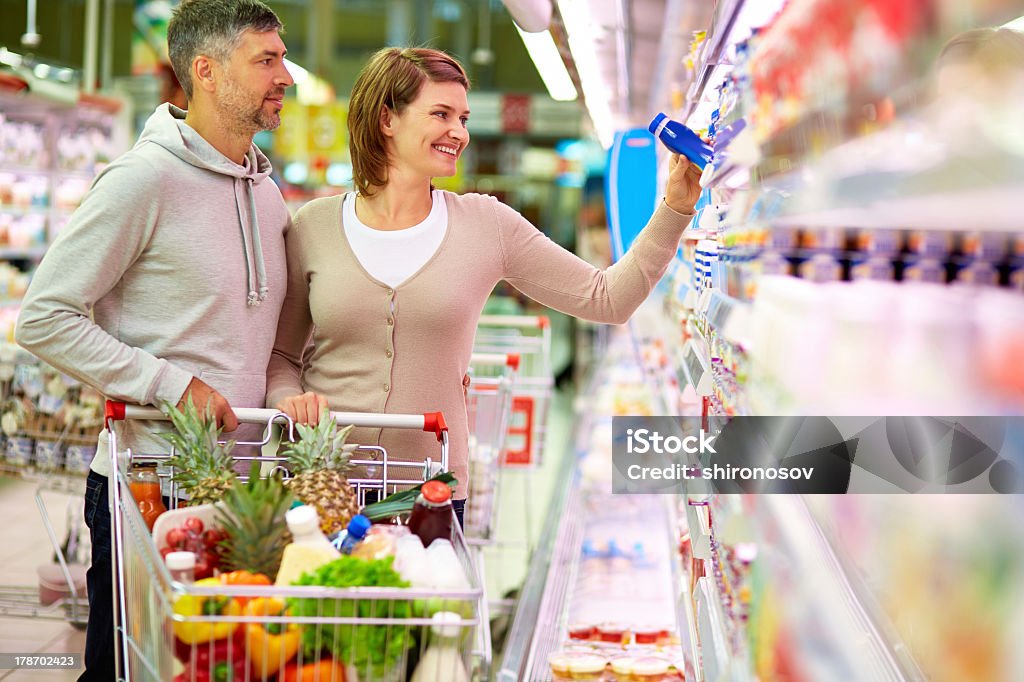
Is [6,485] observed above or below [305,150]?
below

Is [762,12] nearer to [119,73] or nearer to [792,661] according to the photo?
[792,661]

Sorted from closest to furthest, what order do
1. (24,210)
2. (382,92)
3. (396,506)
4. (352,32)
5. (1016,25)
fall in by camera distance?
(1016,25) → (396,506) → (382,92) → (24,210) → (352,32)

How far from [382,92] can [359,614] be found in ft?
4.33

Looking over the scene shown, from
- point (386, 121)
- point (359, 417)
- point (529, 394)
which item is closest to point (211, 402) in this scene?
point (359, 417)

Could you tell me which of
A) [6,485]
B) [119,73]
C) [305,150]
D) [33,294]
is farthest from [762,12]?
[119,73]

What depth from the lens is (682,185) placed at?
7.86 ft

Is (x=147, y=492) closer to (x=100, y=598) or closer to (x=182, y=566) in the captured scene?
(x=100, y=598)

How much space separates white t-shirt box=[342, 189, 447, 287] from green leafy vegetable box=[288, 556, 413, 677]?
96 centimetres

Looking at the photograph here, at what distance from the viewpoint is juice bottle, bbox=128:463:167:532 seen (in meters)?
2.03

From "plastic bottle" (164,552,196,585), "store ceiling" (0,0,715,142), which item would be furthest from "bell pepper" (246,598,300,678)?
"store ceiling" (0,0,715,142)

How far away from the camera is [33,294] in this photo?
2117mm

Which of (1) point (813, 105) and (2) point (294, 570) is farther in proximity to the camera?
(2) point (294, 570)

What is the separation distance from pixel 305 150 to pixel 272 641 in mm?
14033

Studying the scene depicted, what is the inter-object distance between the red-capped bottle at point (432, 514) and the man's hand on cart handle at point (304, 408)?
423 mm
